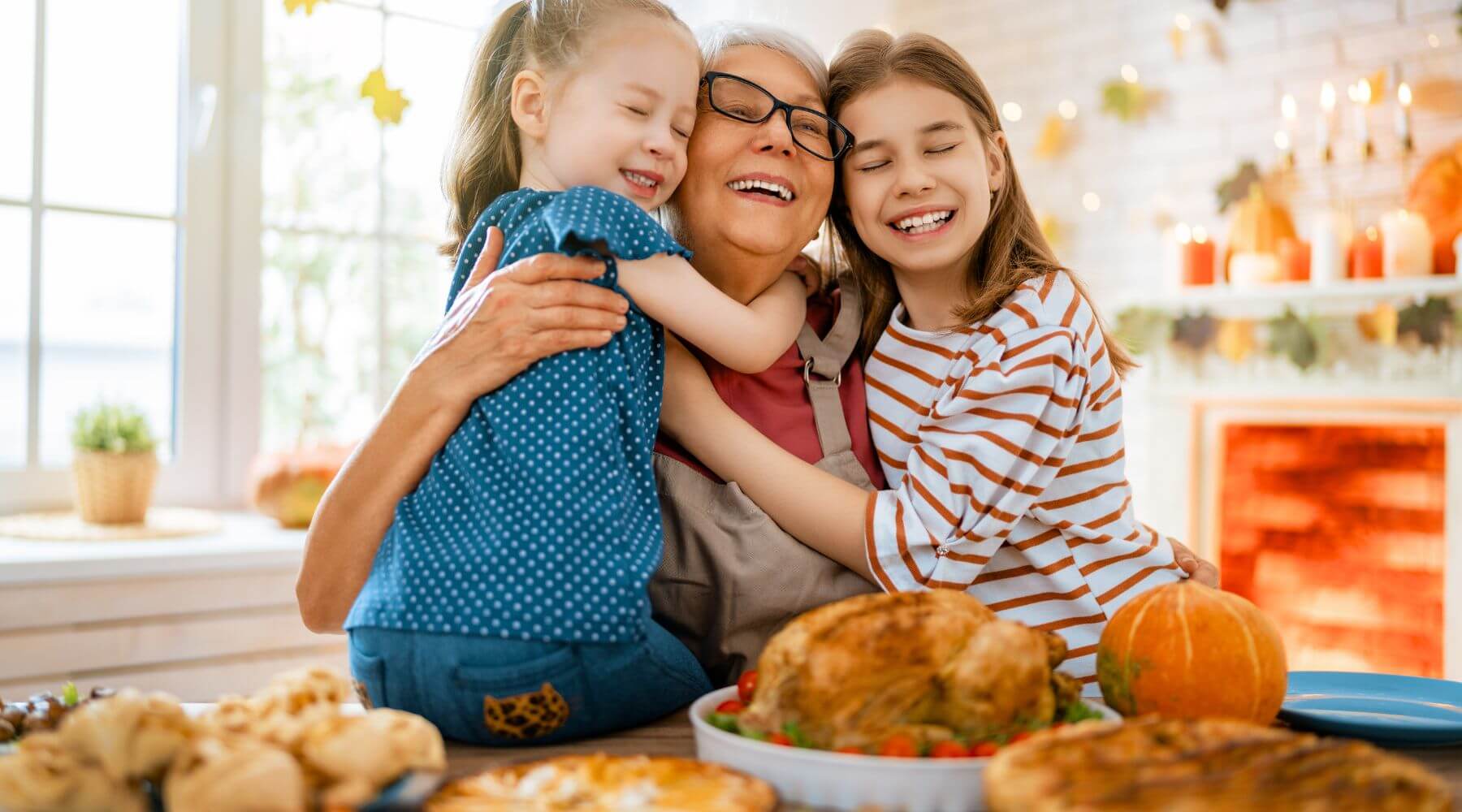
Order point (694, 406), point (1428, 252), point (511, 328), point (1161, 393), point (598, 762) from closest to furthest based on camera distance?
point (598, 762)
point (511, 328)
point (694, 406)
point (1428, 252)
point (1161, 393)

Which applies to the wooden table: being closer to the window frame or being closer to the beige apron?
the beige apron

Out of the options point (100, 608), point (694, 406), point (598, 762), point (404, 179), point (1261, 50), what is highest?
point (1261, 50)

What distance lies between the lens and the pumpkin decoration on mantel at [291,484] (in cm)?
294

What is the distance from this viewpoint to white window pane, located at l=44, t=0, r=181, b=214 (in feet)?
9.70

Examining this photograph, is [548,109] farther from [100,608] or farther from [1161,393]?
[1161,393]

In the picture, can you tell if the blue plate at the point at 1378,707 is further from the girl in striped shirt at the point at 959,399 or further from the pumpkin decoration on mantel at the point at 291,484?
the pumpkin decoration on mantel at the point at 291,484

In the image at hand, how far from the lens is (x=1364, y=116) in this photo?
368 centimetres

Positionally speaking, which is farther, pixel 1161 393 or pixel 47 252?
pixel 1161 393

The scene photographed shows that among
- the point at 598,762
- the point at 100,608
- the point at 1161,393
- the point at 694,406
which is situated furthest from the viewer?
the point at 1161,393

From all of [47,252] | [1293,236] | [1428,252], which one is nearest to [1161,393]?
[1293,236]

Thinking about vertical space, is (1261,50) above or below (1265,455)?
above

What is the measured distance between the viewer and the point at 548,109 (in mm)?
1405

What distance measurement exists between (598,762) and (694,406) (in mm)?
580

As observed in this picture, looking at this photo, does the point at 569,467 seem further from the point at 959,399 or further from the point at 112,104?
the point at 112,104
